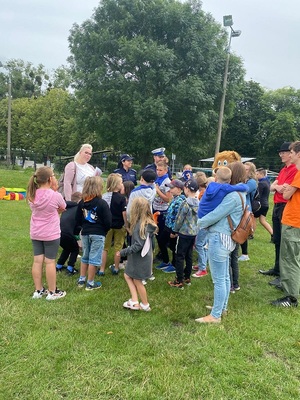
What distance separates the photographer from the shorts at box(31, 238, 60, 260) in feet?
13.1

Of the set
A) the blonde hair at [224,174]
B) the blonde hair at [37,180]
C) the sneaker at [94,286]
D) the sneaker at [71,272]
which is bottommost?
the sneaker at [71,272]

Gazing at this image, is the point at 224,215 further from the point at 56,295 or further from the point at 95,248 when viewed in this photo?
the point at 56,295

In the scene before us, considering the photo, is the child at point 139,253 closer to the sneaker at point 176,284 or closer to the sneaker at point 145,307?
the sneaker at point 145,307

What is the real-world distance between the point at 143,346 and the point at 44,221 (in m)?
1.90

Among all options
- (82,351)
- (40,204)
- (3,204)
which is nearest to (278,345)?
(82,351)

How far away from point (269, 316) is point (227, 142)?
4334 centimetres

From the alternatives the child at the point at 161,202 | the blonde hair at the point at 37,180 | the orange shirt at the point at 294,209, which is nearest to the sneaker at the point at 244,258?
the child at the point at 161,202

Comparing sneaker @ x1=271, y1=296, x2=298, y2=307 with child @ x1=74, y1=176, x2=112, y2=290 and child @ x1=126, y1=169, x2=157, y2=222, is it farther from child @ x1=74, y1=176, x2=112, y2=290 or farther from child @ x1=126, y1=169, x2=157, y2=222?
child @ x1=74, y1=176, x2=112, y2=290

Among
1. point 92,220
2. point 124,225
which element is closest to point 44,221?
point 92,220

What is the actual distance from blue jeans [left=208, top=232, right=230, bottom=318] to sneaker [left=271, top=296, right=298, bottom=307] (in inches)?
41.3

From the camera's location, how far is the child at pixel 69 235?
4910 mm

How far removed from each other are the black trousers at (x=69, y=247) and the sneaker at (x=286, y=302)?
9.91 ft

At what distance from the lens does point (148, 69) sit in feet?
67.6

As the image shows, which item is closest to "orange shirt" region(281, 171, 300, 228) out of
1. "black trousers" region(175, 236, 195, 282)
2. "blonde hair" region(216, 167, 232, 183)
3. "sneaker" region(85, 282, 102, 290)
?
"blonde hair" region(216, 167, 232, 183)
